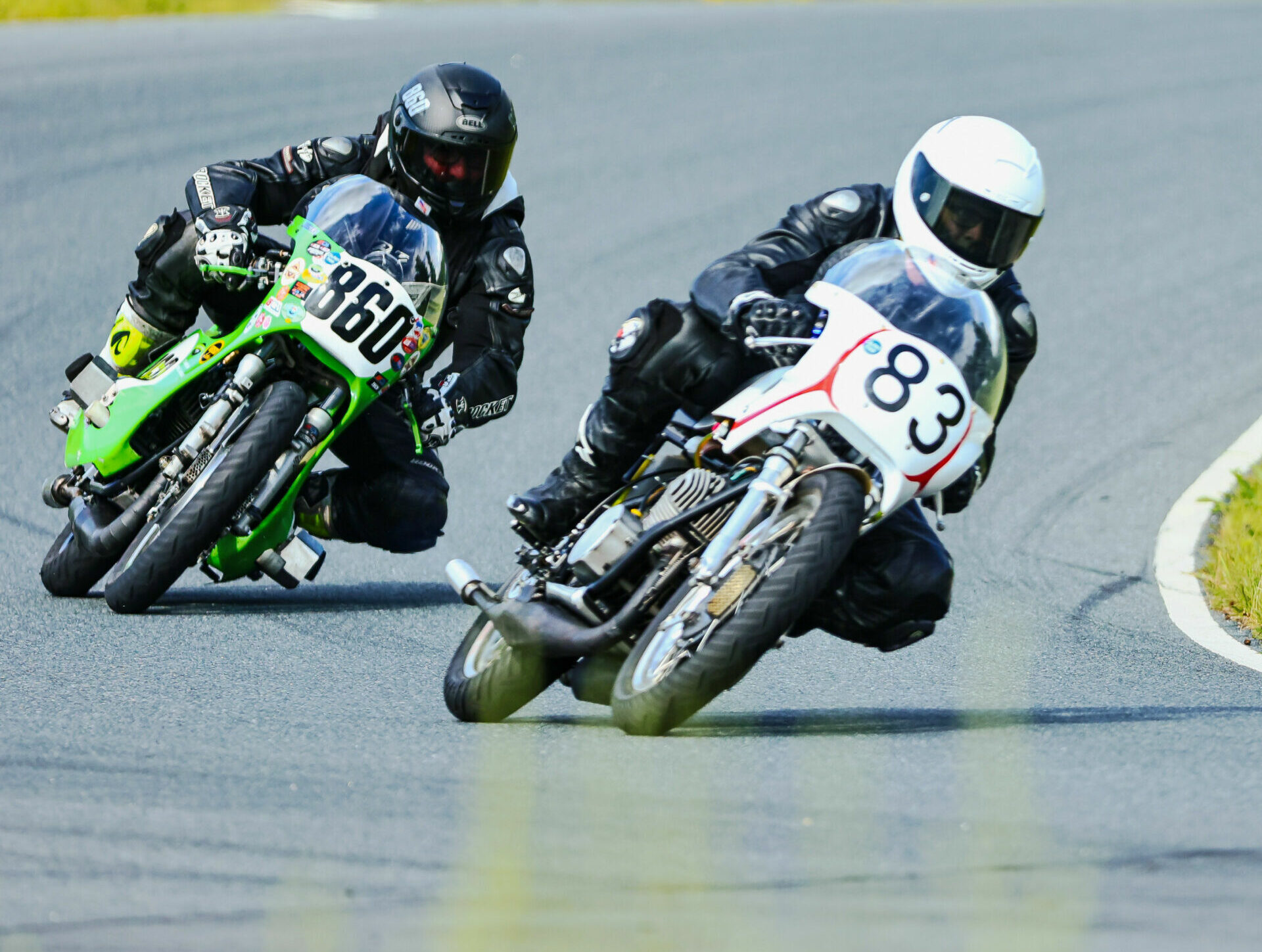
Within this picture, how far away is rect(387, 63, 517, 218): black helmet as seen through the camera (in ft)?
23.3

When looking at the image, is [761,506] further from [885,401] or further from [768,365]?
[768,365]

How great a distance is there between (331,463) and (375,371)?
3952mm

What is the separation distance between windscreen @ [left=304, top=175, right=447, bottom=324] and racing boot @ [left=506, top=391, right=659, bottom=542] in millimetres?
1225

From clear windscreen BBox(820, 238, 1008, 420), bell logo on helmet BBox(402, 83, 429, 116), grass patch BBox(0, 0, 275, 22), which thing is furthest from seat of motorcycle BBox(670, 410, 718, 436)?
grass patch BBox(0, 0, 275, 22)

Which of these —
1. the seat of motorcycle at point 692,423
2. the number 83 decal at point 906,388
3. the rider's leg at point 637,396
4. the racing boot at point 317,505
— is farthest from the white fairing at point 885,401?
the racing boot at point 317,505

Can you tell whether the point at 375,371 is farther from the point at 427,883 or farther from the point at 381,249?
the point at 427,883

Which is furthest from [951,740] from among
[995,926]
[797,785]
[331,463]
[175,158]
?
[175,158]

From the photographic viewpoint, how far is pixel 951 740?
5.16m

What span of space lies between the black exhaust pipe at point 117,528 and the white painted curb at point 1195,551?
3428 mm

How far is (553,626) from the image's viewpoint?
17.0 feet

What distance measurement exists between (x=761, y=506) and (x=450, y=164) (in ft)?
8.74

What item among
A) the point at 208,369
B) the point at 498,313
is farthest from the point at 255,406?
the point at 498,313

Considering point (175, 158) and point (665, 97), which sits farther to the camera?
point (665, 97)

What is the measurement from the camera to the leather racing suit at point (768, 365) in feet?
18.2
